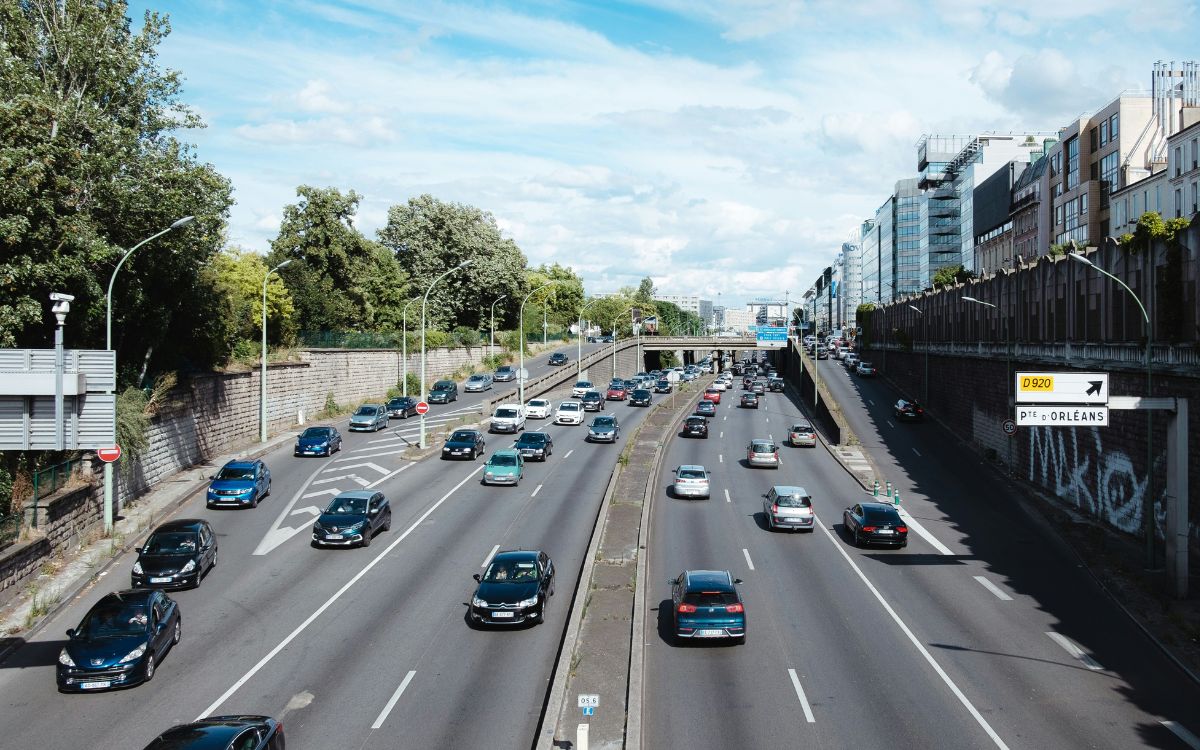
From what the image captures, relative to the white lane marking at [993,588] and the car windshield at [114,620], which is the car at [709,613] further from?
the car windshield at [114,620]

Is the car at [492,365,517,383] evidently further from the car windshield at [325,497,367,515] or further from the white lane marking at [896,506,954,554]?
the car windshield at [325,497,367,515]

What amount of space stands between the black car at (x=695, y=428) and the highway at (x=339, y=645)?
2247cm

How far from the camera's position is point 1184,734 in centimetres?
1534

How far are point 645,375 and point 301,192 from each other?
4328cm

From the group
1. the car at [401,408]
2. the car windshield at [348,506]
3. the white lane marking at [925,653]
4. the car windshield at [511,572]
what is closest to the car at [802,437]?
the white lane marking at [925,653]

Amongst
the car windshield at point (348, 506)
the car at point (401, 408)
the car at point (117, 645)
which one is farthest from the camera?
the car at point (401, 408)

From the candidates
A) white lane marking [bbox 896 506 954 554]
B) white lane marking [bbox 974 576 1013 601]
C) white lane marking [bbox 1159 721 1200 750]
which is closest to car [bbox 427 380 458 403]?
white lane marking [bbox 896 506 954 554]

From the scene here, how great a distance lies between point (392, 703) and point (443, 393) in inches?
2223

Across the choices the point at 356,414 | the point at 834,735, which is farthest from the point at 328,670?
the point at 356,414

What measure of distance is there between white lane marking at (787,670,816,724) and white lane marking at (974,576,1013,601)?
9.32 meters

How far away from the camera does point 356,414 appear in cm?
5559

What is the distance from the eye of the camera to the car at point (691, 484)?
38.7 meters

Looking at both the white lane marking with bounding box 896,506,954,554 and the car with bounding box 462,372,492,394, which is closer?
the white lane marking with bounding box 896,506,954,554

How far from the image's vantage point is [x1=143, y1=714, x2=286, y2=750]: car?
12047 mm
